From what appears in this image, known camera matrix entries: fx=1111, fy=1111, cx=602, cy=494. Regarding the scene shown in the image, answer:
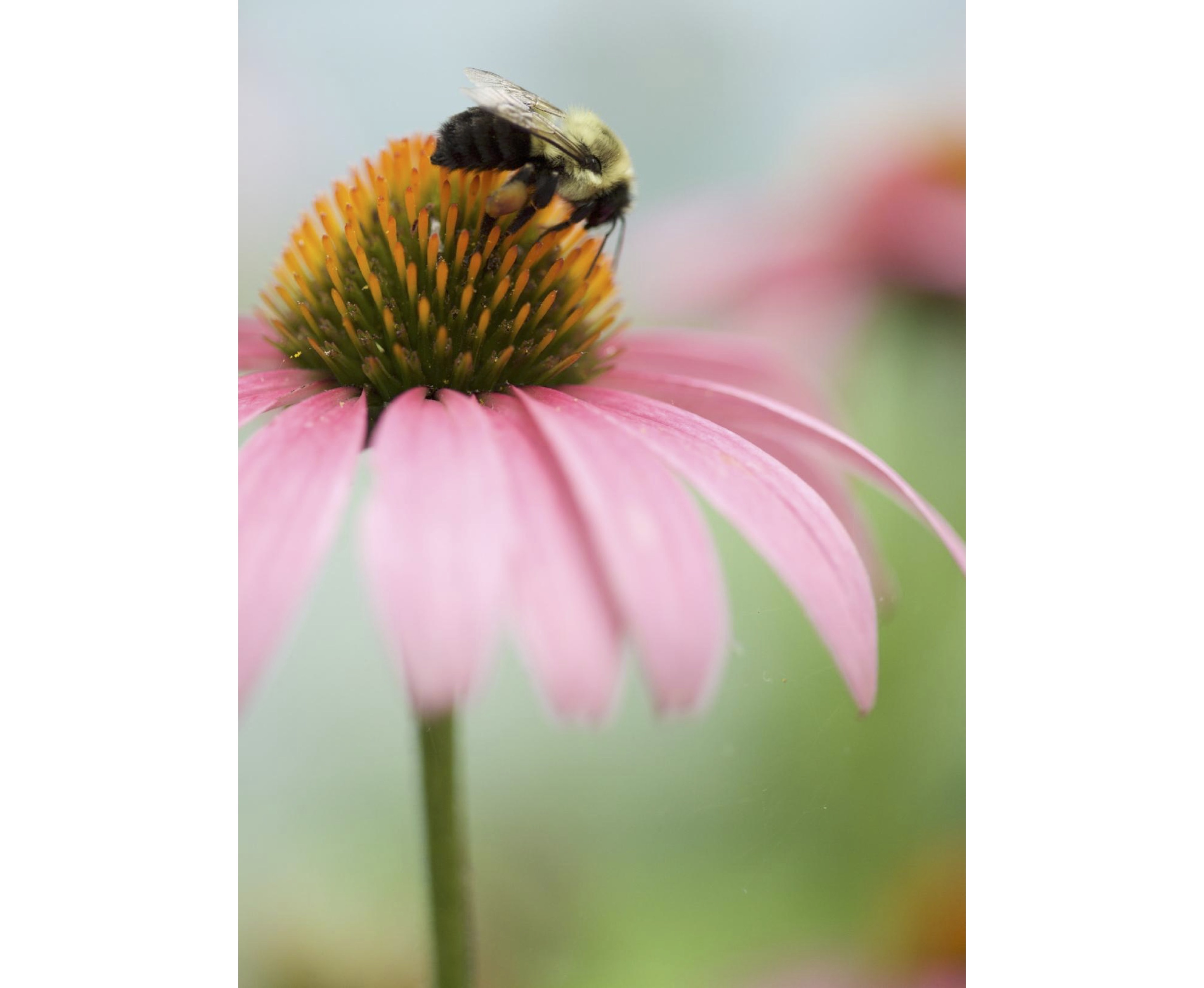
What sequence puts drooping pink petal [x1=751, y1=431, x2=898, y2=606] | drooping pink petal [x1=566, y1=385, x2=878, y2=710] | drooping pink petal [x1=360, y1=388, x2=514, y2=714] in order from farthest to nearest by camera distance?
drooping pink petal [x1=751, y1=431, x2=898, y2=606] → drooping pink petal [x1=566, y1=385, x2=878, y2=710] → drooping pink petal [x1=360, y1=388, x2=514, y2=714]

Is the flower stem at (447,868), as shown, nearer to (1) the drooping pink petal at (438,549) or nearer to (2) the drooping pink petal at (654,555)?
(1) the drooping pink petal at (438,549)

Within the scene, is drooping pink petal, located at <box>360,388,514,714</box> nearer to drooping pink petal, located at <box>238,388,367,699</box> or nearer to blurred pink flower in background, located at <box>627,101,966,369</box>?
drooping pink petal, located at <box>238,388,367,699</box>

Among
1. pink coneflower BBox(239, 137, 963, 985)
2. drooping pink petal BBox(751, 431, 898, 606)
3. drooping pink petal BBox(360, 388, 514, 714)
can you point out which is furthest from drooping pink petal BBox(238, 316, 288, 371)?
drooping pink petal BBox(751, 431, 898, 606)

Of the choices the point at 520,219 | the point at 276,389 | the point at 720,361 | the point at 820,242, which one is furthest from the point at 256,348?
the point at 820,242

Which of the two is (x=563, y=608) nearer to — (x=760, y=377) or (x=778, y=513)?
(x=778, y=513)

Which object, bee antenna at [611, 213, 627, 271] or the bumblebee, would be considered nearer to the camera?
the bumblebee
